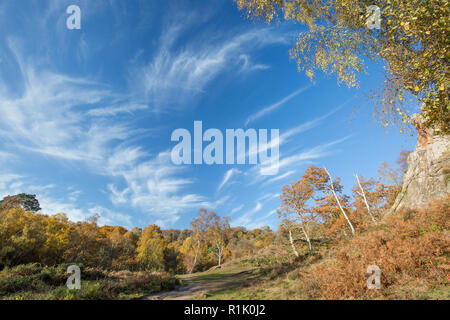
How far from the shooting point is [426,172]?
15.2 metres

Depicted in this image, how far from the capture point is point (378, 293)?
588 cm

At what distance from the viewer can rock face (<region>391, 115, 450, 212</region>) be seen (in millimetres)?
13903

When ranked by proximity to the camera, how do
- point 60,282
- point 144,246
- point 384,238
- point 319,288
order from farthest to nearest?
point 144,246 < point 60,282 < point 384,238 < point 319,288

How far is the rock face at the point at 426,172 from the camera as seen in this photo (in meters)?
13.9

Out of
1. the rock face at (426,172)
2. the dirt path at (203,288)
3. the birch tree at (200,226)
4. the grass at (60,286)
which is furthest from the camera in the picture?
the birch tree at (200,226)

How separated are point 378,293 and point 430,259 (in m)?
2.97
